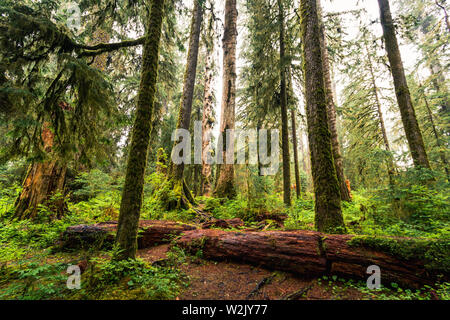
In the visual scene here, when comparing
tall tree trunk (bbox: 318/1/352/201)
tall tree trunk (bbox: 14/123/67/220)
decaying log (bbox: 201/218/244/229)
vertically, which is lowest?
decaying log (bbox: 201/218/244/229)

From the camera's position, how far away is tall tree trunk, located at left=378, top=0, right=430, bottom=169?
6.38 m

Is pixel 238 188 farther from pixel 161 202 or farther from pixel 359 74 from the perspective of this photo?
pixel 359 74

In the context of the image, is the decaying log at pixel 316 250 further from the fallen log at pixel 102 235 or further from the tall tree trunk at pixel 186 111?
the tall tree trunk at pixel 186 111

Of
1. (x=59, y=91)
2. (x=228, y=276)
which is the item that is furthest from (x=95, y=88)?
(x=228, y=276)

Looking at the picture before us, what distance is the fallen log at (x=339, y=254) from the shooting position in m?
2.64

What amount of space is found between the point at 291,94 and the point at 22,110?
10.8 metres

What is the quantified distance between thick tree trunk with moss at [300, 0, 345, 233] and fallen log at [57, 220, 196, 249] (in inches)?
145

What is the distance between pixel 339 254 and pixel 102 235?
15.6 feet

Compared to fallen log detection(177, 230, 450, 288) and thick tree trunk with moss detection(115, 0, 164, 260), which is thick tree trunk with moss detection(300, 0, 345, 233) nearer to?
fallen log detection(177, 230, 450, 288)

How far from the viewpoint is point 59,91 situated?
12.4 feet

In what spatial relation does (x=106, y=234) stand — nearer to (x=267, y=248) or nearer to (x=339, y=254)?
(x=267, y=248)

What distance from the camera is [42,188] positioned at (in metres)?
5.92

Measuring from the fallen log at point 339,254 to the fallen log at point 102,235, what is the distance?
3.87ft

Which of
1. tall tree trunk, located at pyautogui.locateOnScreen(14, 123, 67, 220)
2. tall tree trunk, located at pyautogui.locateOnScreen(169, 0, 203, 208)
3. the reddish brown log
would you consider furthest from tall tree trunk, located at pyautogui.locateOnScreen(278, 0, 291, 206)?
tall tree trunk, located at pyautogui.locateOnScreen(14, 123, 67, 220)
